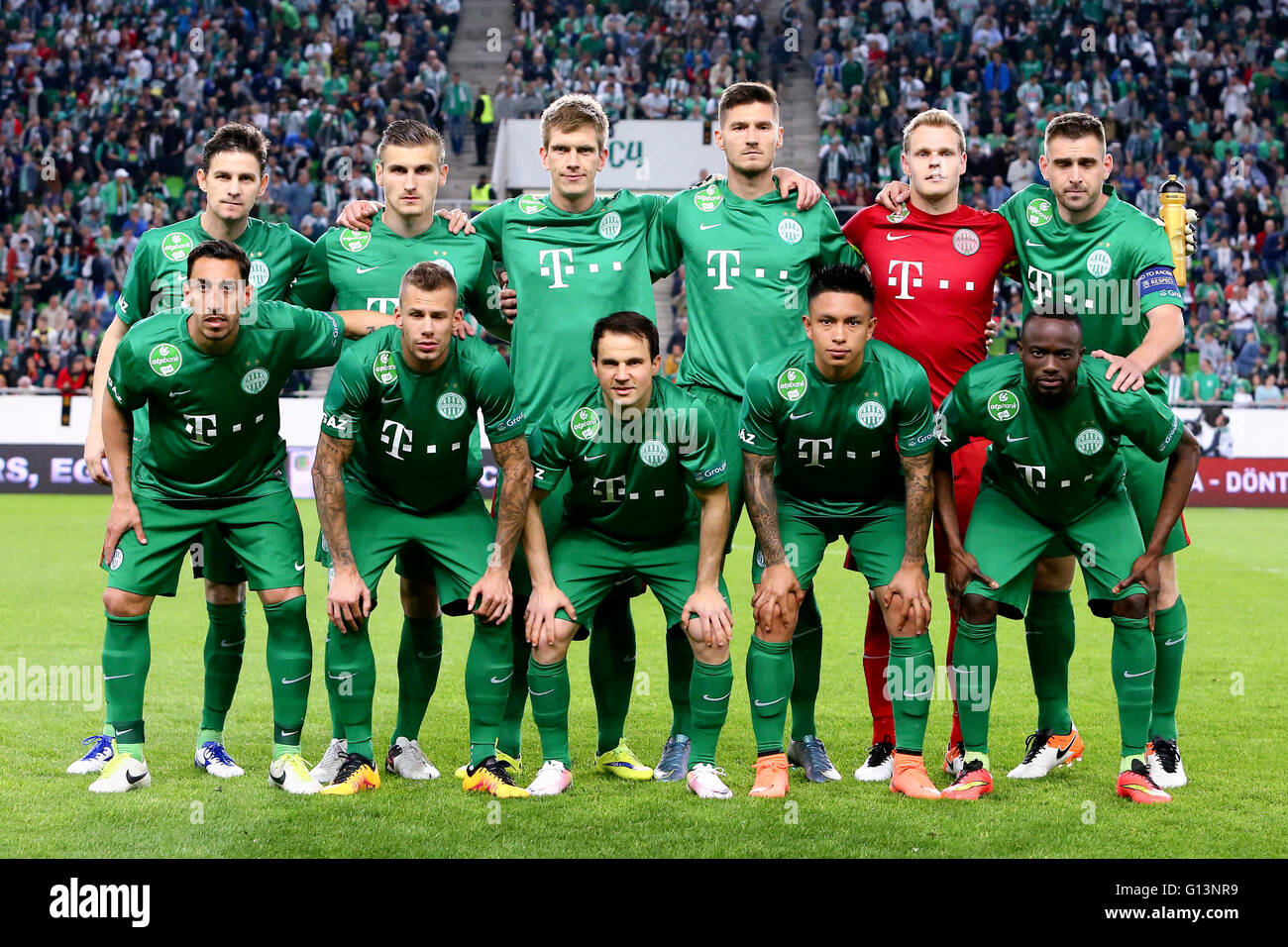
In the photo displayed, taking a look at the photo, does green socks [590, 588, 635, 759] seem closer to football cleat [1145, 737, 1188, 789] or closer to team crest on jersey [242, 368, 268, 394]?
team crest on jersey [242, 368, 268, 394]

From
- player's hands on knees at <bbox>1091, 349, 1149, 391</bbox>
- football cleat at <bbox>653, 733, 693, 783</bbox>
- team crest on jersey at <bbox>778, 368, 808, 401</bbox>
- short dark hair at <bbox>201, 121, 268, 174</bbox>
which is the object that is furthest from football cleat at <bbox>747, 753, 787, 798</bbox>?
short dark hair at <bbox>201, 121, 268, 174</bbox>

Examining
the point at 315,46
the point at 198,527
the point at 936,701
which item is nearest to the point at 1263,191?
the point at 315,46

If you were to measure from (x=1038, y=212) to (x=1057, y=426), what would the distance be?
3.59 ft

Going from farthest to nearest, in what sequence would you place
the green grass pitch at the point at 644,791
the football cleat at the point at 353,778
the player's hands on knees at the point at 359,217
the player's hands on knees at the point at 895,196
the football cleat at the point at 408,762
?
the player's hands on knees at the point at 895,196, the player's hands on knees at the point at 359,217, the football cleat at the point at 408,762, the football cleat at the point at 353,778, the green grass pitch at the point at 644,791

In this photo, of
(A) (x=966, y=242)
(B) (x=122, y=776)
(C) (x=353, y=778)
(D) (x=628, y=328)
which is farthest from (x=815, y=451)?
(B) (x=122, y=776)

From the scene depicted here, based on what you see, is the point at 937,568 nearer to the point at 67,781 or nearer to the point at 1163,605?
the point at 1163,605

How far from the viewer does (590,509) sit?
232 inches

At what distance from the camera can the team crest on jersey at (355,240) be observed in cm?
615

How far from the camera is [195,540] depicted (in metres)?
5.85

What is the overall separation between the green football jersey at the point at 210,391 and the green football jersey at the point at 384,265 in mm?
297

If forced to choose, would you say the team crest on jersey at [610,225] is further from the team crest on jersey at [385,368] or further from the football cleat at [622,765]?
the football cleat at [622,765]

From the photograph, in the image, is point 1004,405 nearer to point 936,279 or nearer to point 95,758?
point 936,279

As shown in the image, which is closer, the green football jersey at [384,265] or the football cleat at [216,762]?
the football cleat at [216,762]

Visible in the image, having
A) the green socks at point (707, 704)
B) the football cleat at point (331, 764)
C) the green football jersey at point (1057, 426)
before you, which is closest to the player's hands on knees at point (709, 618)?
the green socks at point (707, 704)
